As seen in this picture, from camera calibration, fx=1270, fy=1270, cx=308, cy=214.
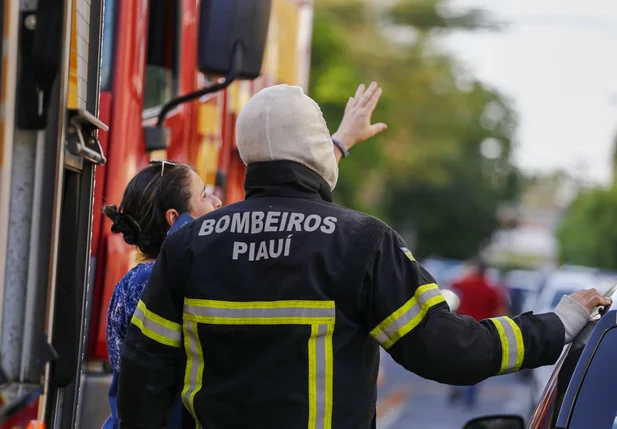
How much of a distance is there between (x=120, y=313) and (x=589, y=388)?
137 centimetres

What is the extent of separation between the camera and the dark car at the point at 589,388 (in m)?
2.94

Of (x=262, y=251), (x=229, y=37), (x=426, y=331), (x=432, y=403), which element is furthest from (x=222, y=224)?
(x=432, y=403)

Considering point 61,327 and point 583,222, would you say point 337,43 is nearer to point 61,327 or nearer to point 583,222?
point 61,327

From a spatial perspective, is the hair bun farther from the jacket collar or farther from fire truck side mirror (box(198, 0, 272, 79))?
fire truck side mirror (box(198, 0, 272, 79))

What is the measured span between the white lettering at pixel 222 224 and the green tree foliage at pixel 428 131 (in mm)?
32266

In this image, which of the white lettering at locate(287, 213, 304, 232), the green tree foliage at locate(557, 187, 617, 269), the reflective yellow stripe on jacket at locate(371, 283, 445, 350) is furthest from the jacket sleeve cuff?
the green tree foliage at locate(557, 187, 617, 269)

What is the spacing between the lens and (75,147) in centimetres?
277

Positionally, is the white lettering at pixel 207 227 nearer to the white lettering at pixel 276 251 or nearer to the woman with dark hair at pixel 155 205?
the white lettering at pixel 276 251

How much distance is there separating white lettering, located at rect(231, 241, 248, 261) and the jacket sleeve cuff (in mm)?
718

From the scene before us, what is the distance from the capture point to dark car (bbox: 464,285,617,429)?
294 cm

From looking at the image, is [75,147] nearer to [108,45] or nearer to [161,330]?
[161,330]

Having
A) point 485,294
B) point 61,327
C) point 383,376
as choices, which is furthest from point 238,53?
point 383,376

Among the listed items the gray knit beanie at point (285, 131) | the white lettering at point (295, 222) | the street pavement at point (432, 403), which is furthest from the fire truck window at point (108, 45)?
the street pavement at point (432, 403)

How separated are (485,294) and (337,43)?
51.9ft
